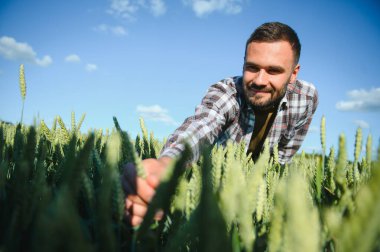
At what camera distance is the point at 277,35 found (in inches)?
105

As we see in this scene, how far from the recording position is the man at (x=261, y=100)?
2133mm

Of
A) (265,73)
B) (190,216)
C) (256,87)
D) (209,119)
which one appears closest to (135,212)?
(190,216)

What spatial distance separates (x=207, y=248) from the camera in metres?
0.28

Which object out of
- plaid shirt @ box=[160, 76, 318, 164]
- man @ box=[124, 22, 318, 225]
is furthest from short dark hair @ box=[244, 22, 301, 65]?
plaid shirt @ box=[160, 76, 318, 164]

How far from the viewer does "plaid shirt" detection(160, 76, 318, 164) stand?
176 cm

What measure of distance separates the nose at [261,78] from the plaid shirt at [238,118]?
216 mm

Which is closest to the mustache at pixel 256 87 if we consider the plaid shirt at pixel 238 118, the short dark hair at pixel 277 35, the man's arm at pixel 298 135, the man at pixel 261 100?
the man at pixel 261 100

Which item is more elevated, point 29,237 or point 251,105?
point 251,105

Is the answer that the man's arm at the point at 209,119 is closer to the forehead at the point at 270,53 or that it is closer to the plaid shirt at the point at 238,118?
the plaid shirt at the point at 238,118

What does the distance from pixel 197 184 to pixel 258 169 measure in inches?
6.1

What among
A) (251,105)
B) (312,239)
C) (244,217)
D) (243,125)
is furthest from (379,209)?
(243,125)

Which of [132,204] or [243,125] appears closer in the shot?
[132,204]

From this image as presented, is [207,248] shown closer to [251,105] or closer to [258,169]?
[258,169]

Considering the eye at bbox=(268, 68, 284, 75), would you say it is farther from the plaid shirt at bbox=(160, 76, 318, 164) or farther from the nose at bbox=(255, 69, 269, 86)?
the plaid shirt at bbox=(160, 76, 318, 164)
